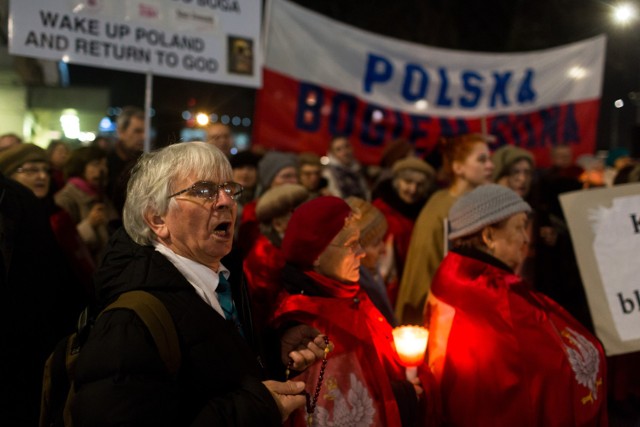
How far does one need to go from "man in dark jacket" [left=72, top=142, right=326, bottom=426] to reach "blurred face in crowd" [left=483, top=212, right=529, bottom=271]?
3.86ft

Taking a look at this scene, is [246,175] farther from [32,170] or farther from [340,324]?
[340,324]

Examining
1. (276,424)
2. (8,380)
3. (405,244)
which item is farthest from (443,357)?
(405,244)

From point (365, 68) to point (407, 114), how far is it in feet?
2.42

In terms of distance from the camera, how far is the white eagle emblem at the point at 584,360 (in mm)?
2830

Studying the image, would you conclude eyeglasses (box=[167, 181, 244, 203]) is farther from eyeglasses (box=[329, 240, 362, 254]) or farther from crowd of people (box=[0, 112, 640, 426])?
eyeglasses (box=[329, 240, 362, 254])

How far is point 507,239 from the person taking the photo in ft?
9.93

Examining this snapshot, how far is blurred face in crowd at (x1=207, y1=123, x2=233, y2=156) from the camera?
5477 millimetres

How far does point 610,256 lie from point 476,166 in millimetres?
1186

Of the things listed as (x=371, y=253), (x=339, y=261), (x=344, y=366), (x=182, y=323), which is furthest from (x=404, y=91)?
(x=182, y=323)

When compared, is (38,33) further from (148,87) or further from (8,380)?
(8,380)

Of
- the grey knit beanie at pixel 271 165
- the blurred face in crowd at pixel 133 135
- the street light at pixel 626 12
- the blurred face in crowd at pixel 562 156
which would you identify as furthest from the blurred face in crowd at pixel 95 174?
the street light at pixel 626 12

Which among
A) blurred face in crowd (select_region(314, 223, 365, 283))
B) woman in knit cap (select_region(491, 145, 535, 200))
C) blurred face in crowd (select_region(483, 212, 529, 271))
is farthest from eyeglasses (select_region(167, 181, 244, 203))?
woman in knit cap (select_region(491, 145, 535, 200))

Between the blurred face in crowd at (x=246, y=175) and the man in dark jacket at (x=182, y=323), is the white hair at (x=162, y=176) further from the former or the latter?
the blurred face in crowd at (x=246, y=175)

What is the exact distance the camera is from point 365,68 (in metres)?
6.68
